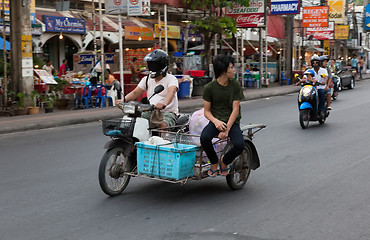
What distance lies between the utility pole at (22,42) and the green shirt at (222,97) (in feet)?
39.0

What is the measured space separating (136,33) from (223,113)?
68.8ft

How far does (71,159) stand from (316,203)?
4697 mm

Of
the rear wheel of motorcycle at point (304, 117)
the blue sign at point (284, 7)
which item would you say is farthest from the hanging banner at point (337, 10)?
the rear wheel of motorcycle at point (304, 117)

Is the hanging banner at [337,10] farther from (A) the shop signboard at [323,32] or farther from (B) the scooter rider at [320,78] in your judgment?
(B) the scooter rider at [320,78]

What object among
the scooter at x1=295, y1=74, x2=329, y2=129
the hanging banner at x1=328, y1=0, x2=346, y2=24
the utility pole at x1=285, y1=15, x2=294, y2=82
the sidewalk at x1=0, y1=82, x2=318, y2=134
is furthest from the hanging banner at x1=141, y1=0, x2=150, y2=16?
the hanging banner at x1=328, y1=0, x2=346, y2=24

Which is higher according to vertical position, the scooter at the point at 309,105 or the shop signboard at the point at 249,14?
the shop signboard at the point at 249,14

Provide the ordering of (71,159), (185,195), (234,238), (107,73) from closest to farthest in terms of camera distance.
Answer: (234,238) → (185,195) → (71,159) → (107,73)

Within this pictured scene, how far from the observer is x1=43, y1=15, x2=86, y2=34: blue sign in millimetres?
26422

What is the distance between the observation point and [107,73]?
68.0ft

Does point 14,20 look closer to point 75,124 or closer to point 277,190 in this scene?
point 75,124

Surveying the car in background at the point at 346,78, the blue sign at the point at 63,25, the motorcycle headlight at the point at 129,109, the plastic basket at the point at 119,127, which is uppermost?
the blue sign at the point at 63,25

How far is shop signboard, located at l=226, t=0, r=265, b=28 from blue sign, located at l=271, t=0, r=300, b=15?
254cm

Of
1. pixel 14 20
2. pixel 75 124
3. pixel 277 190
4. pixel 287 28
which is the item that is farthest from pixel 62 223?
pixel 287 28

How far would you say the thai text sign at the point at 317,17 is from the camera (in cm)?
3519
